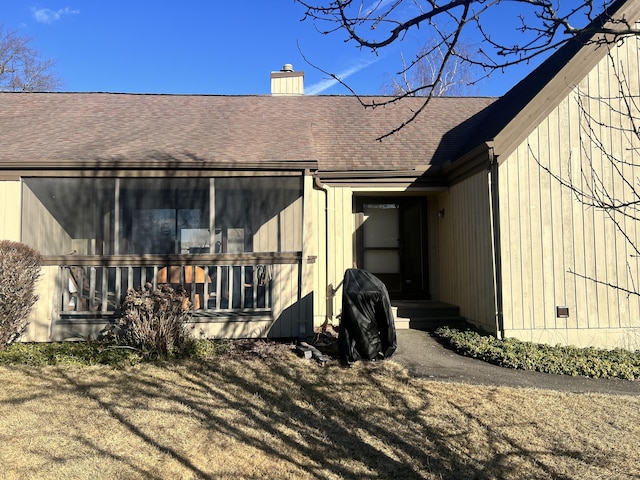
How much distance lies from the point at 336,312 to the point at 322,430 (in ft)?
16.5

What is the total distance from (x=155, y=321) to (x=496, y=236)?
5496mm

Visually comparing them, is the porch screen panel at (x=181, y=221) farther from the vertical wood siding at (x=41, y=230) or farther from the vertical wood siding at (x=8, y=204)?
the vertical wood siding at (x=8, y=204)

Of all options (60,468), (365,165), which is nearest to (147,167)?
(365,165)

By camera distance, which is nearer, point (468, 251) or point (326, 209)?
point (468, 251)

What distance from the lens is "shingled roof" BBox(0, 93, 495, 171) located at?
7918 millimetres

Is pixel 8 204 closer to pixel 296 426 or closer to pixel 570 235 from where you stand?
pixel 296 426

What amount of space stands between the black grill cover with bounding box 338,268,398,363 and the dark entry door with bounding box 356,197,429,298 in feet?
12.5

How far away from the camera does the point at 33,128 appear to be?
946 cm

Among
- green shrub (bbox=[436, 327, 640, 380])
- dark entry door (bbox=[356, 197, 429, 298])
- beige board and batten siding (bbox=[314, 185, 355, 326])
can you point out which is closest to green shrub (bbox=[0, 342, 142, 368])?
beige board and batten siding (bbox=[314, 185, 355, 326])

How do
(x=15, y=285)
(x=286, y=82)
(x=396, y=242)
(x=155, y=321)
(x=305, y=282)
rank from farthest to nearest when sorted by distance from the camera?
(x=286, y=82) → (x=396, y=242) → (x=305, y=282) → (x=15, y=285) → (x=155, y=321)

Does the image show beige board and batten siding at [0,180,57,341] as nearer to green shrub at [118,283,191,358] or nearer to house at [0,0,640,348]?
house at [0,0,640,348]

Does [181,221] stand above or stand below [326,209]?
below

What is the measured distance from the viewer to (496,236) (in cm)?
748

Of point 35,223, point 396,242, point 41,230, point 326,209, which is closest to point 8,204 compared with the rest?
point 35,223
